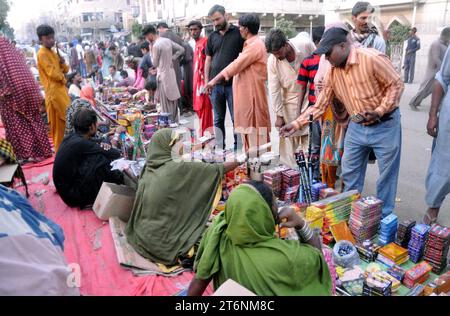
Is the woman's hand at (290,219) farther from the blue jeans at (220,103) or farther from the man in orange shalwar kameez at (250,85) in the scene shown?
the blue jeans at (220,103)

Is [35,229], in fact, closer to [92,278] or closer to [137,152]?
[92,278]

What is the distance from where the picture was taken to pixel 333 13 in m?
18.1

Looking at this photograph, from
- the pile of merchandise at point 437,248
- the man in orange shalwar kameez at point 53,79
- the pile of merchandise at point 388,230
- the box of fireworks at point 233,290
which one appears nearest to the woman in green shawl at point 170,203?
the box of fireworks at point 233,290

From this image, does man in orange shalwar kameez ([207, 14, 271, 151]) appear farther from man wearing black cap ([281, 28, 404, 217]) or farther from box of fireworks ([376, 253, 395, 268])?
box of fireworks ([376, 253, 395, 268])

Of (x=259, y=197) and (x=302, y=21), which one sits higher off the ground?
(x=302, y=21)

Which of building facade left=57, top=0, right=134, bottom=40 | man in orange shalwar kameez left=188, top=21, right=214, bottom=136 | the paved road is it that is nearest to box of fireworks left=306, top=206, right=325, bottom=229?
the paved road

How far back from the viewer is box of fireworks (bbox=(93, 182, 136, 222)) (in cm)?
307

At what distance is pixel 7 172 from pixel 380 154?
333 cm

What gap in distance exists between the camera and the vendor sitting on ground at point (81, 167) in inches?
132

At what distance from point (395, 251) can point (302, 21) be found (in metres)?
27.0

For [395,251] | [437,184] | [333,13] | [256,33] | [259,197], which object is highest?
A: [333,13]

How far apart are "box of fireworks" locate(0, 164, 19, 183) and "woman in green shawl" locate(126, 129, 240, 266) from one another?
140 centimetres

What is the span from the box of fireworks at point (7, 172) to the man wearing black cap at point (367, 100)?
99.7 inches
